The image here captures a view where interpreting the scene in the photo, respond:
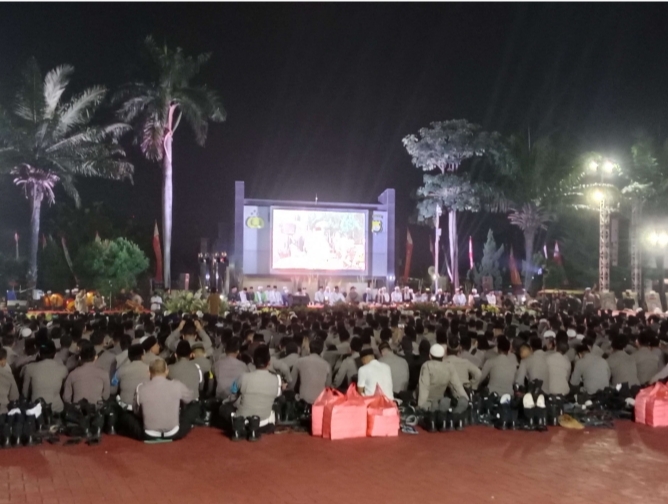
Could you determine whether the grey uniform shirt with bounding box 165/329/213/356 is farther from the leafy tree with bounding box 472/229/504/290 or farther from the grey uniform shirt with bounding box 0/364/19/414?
the leafy tree with bounding box 472/229/504/290

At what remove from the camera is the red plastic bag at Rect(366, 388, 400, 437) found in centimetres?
757

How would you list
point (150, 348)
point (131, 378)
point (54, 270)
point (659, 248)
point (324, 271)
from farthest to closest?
point (324, 271), point (54, 270), point (659, 248), point (150, 348), point (131, 378)

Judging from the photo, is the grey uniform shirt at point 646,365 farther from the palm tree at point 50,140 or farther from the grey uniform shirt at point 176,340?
the palm tree at point 50,140

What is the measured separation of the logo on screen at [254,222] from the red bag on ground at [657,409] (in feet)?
77.6

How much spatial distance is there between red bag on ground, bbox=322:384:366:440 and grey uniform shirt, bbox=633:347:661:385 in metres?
4.22

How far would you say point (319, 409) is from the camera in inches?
300

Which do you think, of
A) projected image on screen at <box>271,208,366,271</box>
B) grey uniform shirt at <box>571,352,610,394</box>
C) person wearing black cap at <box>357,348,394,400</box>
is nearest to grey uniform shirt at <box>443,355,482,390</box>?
person wearing black cap at <box>357,348,394,400</box>

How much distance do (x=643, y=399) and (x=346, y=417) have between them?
374 cm

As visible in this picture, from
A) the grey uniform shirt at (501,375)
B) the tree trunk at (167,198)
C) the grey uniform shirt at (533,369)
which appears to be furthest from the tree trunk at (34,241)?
the grey uniform shirt at (533,369)

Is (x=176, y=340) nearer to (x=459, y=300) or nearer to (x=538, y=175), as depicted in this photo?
(x=459, y=300)

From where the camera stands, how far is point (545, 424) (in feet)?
26.1

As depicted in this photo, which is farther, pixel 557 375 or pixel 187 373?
pixel 557 375

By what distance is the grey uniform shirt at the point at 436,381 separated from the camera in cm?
787

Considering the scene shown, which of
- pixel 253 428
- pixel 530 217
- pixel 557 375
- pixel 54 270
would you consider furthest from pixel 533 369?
pixel 530 217
